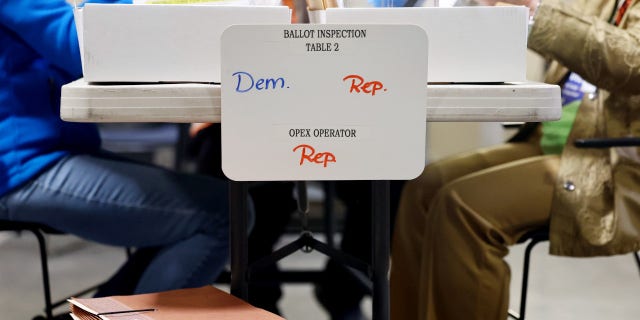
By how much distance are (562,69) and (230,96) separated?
114 centimetres

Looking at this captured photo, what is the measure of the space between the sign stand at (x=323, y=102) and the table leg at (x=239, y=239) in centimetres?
29

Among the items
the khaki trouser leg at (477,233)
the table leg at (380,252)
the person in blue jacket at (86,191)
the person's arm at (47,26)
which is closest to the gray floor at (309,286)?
the khaki trouser leg at (477,233)

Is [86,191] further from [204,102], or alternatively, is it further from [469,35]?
[469,35]

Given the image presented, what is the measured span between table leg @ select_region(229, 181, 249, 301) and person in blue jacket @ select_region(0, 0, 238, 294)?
20cm

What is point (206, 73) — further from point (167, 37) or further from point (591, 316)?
point (591, 316)

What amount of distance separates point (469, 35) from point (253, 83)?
0.27 meters

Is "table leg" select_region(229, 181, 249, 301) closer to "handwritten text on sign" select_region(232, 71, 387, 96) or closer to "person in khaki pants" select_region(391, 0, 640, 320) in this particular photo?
"handwritten text on sign" select_region(232, 71, 387, 96)

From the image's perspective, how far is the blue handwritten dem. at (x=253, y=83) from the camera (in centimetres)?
81

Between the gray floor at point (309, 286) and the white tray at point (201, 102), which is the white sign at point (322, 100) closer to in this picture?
the white tray at point (201, 102)

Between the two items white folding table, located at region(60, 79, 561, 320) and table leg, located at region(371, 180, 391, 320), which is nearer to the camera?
white folding table, located at region(60, 79, 561, 320)

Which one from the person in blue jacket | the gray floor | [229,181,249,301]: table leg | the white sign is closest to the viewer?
the white sign

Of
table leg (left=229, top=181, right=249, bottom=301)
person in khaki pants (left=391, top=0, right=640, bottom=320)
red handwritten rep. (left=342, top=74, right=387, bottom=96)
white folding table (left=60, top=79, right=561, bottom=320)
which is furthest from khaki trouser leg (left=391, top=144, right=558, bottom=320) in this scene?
red handwritten rep. (left=342, top=74, right=387, bottom=96)

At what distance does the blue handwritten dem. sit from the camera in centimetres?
81

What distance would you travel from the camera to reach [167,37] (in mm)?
850
